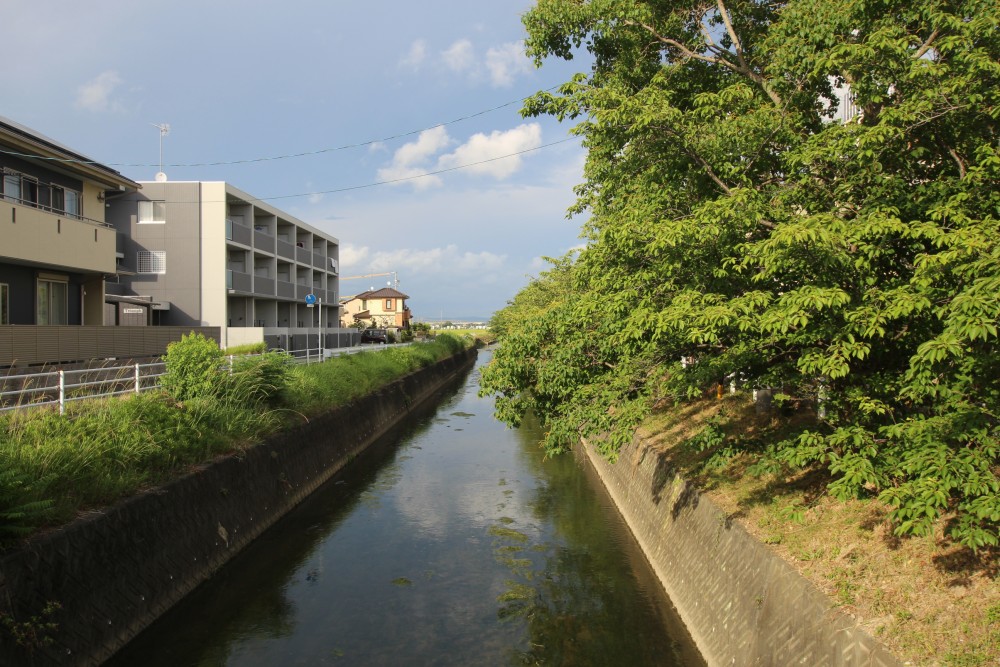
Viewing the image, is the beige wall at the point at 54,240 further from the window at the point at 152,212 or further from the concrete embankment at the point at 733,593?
the concrete embankment at the point at 733,593

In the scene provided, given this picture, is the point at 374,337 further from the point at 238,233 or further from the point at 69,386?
the point at 69,386

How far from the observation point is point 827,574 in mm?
5996

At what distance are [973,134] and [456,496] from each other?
41.7 ft

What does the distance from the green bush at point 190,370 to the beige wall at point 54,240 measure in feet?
24.2

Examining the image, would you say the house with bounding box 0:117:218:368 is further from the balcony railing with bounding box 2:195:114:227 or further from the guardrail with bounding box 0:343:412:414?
the guardrail with bounding box 0:343:412:414

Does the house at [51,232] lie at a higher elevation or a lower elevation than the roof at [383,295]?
lower

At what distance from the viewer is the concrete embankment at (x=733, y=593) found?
526cm

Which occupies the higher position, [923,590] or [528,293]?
[528,293]

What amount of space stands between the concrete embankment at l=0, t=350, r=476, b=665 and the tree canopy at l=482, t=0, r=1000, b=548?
5711mm

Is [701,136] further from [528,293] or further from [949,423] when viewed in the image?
[528,293]

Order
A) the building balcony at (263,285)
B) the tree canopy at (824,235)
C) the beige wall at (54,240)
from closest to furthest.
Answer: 1. the tree canopy at (824,235)
2. the beige wall at (54,240)
3. the building balcony at (263,285)

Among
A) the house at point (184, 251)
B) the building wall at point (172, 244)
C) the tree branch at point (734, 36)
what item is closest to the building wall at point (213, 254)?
the house at point (184, 251)

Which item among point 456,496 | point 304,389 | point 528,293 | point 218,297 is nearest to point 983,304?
point 456,496

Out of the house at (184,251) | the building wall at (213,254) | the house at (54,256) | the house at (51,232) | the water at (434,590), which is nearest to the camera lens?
the water at (434,590)
